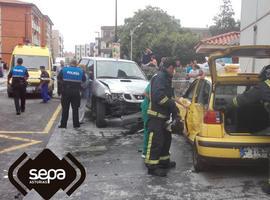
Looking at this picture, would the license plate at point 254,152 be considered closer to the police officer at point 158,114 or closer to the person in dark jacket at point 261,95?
the person in dark jacket at point 261,95

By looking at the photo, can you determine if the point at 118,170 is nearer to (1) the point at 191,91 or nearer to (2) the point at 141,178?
(2) the point at 141,178

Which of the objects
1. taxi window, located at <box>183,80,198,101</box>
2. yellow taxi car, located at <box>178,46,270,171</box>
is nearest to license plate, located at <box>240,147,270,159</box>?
yellow taxi car, located at <box>178,46,270,171</box>

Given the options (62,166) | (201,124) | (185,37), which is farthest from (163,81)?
(185,37)

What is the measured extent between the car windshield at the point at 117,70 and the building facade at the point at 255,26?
3.21m

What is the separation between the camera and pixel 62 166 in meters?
4.05

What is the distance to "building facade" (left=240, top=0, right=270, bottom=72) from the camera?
37.5ft

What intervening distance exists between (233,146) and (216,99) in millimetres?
888

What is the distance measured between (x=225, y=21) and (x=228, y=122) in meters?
72.7

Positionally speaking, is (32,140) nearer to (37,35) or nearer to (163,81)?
(163,81)

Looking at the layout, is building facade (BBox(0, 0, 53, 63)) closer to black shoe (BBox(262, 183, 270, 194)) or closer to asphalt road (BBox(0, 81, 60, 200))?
asphalt road (BBox(0, 81, 60, 200))

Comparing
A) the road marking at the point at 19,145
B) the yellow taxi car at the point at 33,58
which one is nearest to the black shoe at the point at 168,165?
the road marking at the point at 19,145

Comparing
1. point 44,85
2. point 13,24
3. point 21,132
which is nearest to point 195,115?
point 21,132

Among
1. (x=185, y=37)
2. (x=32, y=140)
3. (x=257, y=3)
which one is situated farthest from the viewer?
(x=185, y=37)

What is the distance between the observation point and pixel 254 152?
6.18 metres
